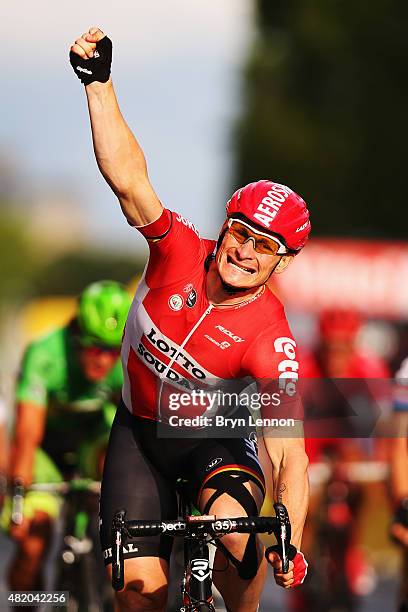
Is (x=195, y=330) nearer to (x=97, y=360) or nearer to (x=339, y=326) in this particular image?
(x=97, y=360)

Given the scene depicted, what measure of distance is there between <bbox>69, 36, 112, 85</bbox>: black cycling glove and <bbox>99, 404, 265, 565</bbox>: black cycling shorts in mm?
1604

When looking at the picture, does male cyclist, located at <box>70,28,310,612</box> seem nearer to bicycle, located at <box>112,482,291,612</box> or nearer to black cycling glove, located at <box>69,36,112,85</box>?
black cycling glove, located at <box>69,36,112,85</box>

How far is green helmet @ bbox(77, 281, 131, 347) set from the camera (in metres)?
8.73

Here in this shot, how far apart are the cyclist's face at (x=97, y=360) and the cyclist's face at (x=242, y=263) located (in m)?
2.69

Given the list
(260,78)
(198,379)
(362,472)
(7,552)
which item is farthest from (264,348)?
(260,78)

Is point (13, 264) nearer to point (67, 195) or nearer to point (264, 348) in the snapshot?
point (67, 195)

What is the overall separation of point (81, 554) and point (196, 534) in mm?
3057

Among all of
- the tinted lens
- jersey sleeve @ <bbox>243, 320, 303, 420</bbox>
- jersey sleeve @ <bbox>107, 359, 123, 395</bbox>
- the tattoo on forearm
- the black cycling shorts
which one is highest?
the tinted lens

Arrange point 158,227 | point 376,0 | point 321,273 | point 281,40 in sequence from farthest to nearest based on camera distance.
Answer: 1. point 281,40
2. point 376,0
3. point 321,273
4. point 158,227

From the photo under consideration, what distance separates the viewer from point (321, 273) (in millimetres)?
24828

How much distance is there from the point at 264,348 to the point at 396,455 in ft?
6.41

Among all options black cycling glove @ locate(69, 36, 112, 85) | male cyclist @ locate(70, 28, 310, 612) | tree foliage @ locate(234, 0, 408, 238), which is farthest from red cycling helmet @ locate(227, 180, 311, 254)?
tree foliage @ locate(234, 0, 408, 238)

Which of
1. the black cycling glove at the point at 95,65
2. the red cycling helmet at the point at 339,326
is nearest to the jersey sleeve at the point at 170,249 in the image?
the black cycling glove at the point at 95,65

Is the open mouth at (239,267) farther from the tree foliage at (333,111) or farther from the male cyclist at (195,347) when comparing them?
the tree foliage at (333,111)
